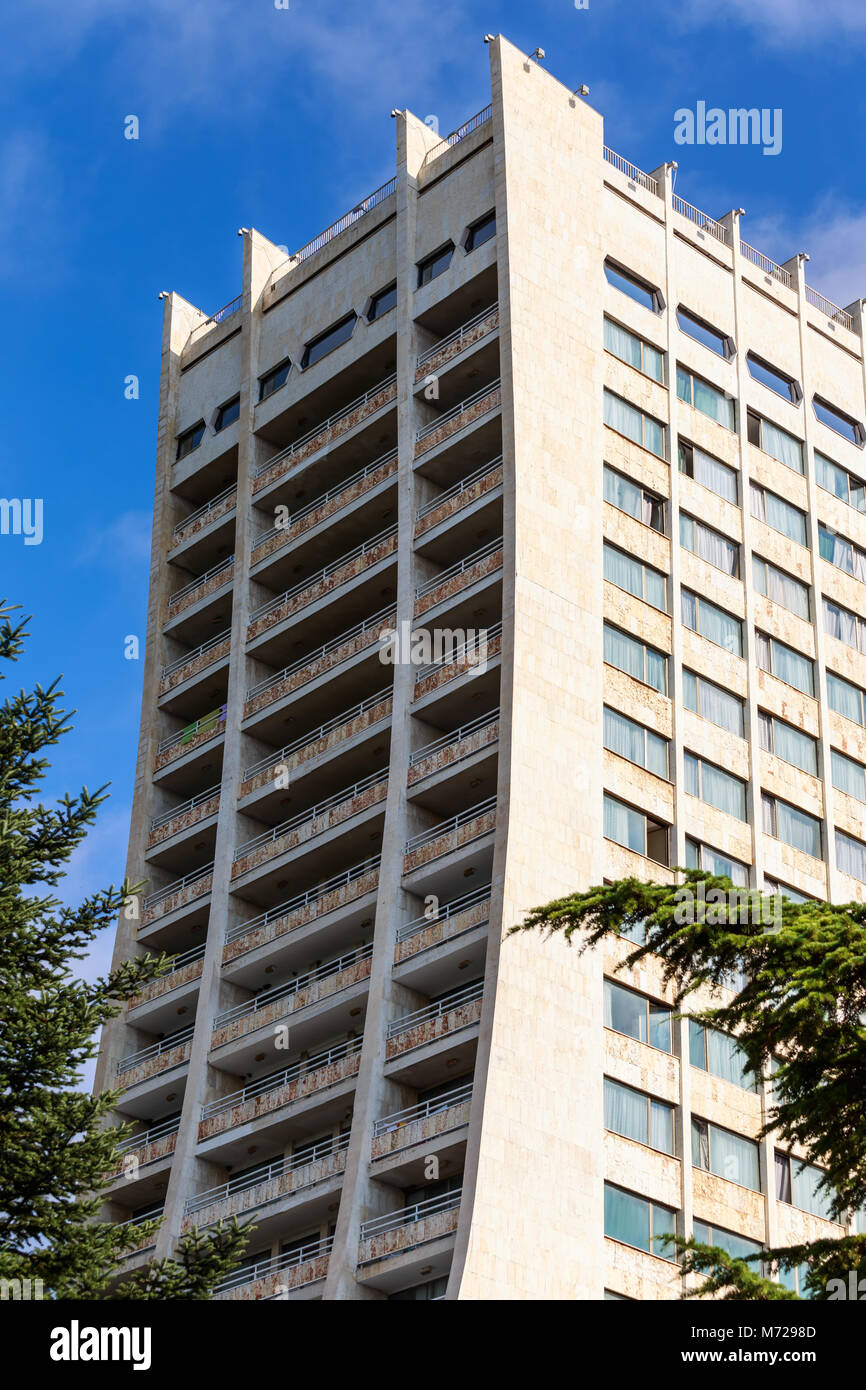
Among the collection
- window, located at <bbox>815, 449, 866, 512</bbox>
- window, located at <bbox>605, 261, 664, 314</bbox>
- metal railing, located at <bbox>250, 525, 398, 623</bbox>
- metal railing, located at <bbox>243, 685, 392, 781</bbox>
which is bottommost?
metal railing, located at <bbox>243, 685, 392, 781</bbox>

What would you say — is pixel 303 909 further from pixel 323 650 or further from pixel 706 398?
pixel 706 398

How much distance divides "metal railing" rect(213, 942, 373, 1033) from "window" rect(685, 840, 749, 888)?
30.5 feet

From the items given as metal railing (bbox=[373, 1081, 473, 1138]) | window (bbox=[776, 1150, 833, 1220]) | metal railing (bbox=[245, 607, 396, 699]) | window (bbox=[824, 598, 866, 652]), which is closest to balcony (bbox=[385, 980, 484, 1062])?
metal railing (bbox=[373, 1081, 473, 1138])

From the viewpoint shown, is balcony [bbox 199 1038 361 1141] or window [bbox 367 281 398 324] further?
window [bbox 367 281 398 324]

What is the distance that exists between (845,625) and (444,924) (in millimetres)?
20209

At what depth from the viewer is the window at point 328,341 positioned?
6141 cm

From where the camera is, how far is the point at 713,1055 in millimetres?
48906

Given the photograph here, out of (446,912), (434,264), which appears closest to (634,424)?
(434,264)

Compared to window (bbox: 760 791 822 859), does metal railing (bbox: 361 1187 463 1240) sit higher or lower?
lower

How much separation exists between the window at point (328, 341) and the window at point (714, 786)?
19056 mm

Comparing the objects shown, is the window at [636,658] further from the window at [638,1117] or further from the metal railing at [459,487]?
the window at [638,1117]

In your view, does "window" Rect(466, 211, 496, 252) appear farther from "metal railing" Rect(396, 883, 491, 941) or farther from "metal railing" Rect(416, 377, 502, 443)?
"metal railing" Rect(396, 883, 491, 941)

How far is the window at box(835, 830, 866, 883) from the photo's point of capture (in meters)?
56.4

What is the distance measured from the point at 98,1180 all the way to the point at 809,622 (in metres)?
39.5
